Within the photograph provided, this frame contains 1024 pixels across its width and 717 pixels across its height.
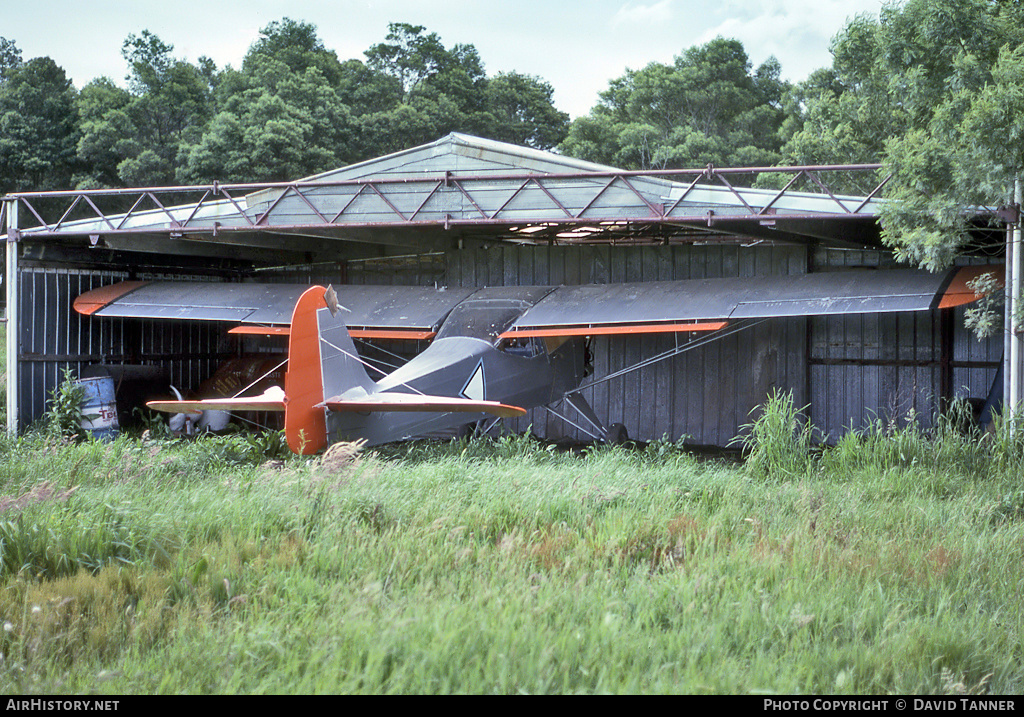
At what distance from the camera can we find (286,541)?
4.91 metres

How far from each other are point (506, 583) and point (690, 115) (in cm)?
3154

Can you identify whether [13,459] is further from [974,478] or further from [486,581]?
[974,478]

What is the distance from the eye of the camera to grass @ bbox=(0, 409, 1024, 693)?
334cm

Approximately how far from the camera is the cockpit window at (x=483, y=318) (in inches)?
444

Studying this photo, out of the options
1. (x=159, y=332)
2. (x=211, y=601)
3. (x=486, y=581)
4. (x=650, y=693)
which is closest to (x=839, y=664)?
(x=650, y=693)

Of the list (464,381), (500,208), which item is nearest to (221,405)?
(464,381)

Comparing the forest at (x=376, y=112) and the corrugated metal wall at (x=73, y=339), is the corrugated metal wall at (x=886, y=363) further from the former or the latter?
the corrugated metal wall at (x=73, y=339)

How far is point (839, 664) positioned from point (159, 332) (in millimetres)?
14328

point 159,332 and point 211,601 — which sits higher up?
point 159,332

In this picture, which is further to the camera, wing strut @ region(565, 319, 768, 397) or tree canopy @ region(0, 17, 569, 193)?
tree canopy @ region(0, 17, 569, 193)

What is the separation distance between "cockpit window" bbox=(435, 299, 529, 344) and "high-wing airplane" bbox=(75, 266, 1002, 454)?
3 cm

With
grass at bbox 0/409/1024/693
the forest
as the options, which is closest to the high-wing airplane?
grass at bbox 0/409/1024/693

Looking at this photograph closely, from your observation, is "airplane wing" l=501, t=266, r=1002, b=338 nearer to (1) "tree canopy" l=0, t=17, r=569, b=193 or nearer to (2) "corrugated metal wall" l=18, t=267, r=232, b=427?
(2) "corrugated metal wall" l=18, t=267, r=232, b=427

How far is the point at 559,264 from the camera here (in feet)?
47.8
